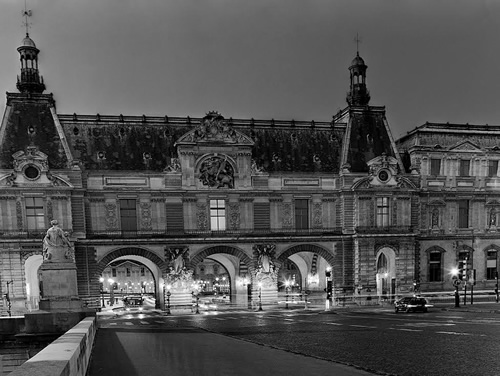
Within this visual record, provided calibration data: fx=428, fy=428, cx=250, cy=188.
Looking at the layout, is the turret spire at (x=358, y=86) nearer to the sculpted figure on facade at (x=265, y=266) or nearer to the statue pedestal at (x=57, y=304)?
the sculpted figure on facade at (x=265, y=266)

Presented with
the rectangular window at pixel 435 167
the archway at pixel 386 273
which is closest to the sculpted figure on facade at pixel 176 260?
the archway at pixel 386 273

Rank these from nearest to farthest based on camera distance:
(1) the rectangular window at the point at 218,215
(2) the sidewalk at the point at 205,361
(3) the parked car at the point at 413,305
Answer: (2) the sidewalk at the point at 205,361 → (3) the parked car at the point at 413,305 → (1) the rectangular window at the point at 218,215

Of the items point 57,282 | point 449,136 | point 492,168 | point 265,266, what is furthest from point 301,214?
point 57,282

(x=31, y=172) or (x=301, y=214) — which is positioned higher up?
(x=31, y=172)

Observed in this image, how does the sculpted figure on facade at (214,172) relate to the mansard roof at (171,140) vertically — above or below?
below

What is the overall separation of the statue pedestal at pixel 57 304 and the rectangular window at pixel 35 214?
19.6m

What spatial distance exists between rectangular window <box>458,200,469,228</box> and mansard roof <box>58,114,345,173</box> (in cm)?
1554

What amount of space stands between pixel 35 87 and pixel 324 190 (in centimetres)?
A: 3290

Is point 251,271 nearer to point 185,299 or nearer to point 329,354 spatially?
point 185,299

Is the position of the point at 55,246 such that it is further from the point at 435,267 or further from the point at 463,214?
the point at 463,214

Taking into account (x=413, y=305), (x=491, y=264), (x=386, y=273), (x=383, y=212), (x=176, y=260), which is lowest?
(x=413, y=305)

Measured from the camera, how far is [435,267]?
4972 centimetres

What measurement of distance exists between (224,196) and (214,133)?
6706mm

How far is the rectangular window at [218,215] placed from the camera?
45.5 meters
